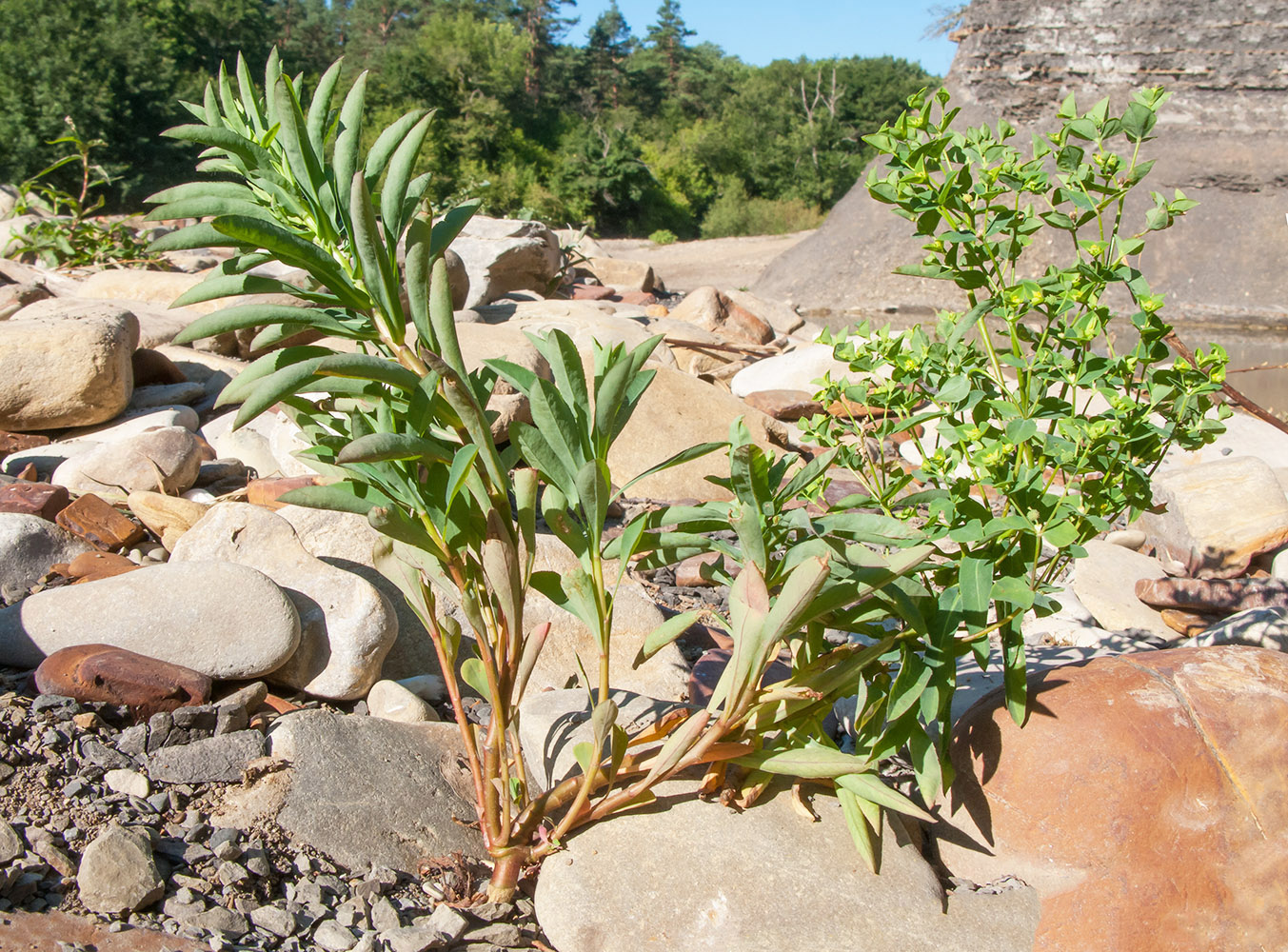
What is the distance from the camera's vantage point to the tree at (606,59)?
148ft

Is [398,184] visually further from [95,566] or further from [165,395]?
[165,395]

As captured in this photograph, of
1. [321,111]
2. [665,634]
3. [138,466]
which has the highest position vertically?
[321,111]

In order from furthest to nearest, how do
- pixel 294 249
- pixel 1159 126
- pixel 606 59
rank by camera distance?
pixel 606 59 < pixel 1159 126 < pixel 294 249

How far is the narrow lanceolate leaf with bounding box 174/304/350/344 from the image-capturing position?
1.45 meters

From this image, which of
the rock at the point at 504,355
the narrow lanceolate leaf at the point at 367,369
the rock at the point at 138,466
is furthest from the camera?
the rock at the point at 504,355

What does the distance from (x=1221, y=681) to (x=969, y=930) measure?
70cm

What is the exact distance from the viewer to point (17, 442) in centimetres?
404

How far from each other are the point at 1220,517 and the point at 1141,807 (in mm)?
2868

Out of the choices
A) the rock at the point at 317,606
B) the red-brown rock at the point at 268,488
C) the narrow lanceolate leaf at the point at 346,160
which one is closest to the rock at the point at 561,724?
the rock at the point at 317,606

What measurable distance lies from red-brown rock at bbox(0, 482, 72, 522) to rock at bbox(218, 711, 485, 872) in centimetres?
153

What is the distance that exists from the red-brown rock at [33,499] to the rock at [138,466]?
28 cm

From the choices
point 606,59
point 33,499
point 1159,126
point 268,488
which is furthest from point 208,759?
point 606,59

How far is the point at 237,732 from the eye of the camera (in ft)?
6.73

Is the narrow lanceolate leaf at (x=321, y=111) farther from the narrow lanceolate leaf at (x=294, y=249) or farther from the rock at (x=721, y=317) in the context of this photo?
the rock at (x=721, y=317)
